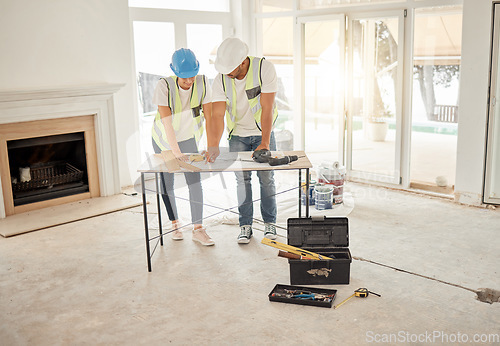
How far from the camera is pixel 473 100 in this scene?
5.03 meters

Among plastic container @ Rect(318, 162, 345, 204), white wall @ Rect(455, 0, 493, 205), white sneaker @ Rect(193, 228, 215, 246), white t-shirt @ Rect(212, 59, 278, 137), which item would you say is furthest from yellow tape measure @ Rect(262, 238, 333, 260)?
white wall @ Rect(455, 0, 493, 205)

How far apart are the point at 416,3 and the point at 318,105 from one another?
1664 mm

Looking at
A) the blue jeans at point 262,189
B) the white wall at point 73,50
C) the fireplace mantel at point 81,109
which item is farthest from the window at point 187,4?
the blue jeans at point 262,189

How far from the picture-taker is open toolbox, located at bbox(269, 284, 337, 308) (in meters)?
3.22

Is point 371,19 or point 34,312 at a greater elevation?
point 371,19

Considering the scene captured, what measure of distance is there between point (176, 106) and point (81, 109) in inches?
70.8

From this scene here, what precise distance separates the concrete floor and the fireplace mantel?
0.96 metres

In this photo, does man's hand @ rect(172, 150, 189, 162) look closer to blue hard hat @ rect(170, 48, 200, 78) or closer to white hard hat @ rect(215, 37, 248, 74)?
blue hard hat @ rect(170, 48, 200, 78)

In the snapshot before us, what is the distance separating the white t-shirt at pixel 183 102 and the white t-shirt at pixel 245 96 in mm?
80

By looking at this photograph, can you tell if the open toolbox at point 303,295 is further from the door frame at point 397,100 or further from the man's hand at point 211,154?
the door frame at point 397,100

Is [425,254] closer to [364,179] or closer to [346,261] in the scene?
[346,261]

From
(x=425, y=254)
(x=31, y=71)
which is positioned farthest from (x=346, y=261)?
(x=31, y=71)

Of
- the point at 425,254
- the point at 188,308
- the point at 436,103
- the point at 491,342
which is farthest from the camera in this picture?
the point at 436,103

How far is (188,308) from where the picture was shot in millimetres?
3262
